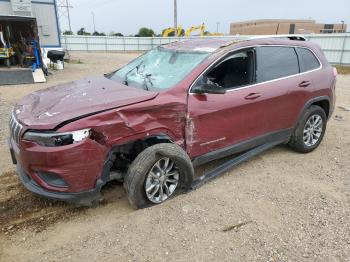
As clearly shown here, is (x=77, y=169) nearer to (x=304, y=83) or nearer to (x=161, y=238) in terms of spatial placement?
(x=161, y=238)

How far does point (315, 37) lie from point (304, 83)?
18620 millimetres

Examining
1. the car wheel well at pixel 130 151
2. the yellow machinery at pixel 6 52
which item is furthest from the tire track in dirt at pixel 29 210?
the yellow machinery at pixel 6 52

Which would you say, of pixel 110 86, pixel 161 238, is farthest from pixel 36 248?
pixel 110 86

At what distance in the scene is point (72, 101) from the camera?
10.1 ft

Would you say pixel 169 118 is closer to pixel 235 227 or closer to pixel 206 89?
pixel 206 89

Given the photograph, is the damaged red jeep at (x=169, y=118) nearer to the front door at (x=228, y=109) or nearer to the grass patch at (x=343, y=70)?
the front door at (x=228, y=109)

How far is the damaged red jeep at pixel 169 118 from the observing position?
2.77m

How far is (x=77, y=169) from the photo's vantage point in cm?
277

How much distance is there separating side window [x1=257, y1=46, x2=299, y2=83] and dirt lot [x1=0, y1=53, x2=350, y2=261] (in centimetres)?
132

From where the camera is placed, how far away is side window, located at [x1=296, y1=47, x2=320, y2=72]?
14.8 feet

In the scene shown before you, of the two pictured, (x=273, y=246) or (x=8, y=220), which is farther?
(x=8, y=220)

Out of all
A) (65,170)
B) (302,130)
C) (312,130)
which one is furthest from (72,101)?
(312,130)

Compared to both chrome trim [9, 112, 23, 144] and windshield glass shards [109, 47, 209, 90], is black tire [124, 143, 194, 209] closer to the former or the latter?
windshield glass shards [109, 47, 209, 90]

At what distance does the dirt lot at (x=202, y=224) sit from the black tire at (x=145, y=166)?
18 cm
